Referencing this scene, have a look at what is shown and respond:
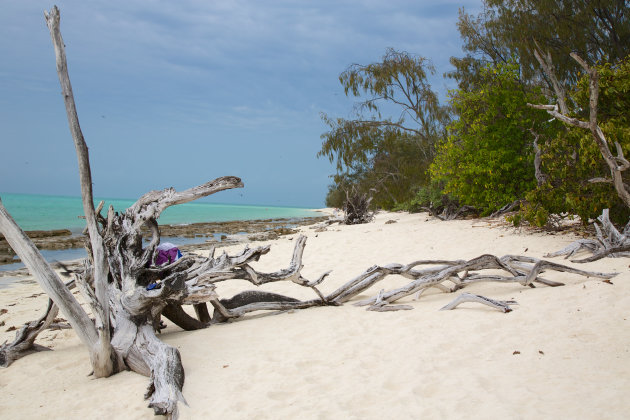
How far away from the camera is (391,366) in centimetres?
337

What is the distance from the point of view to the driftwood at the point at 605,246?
5984 millimetres

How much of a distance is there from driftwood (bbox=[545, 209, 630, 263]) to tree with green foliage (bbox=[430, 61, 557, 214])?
6070 millimetres

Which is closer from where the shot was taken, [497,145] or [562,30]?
[497,145]

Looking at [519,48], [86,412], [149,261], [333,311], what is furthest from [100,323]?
[519,48]

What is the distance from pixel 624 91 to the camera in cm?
748

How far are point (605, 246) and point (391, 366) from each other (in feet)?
15.0

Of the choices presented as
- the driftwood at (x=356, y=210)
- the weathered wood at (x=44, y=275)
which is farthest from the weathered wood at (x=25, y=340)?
the driftwood at (x=356, y=210)

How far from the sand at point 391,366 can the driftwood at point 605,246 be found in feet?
1.76

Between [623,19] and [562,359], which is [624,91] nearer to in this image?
[562,359]

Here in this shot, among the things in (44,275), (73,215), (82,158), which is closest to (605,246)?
(82,158)

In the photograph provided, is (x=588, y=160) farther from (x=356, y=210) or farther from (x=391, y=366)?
(x=356, y=210)

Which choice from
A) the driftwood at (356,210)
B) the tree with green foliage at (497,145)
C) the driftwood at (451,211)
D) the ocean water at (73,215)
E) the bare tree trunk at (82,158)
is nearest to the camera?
the bare tree trunk at (82,158)

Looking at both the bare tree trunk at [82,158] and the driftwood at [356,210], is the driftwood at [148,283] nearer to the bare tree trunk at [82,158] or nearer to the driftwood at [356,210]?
the bare tree trunk at [82,158]

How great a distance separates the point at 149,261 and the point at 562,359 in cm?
387
